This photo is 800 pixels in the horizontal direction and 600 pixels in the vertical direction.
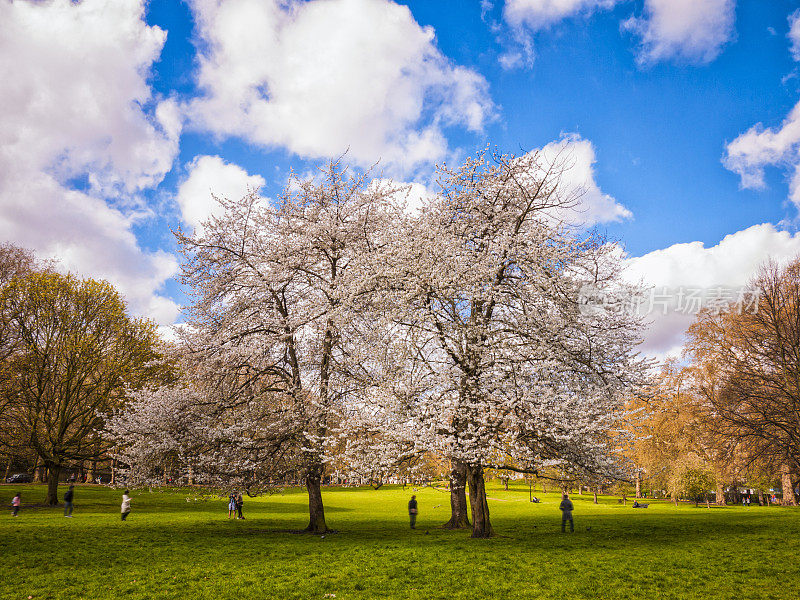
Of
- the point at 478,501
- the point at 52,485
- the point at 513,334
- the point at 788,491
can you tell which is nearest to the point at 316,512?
the point at 478,501

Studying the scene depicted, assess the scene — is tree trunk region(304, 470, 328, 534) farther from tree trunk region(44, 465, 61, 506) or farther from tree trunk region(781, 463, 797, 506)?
tree trunk region(781, 463, 797, 506)

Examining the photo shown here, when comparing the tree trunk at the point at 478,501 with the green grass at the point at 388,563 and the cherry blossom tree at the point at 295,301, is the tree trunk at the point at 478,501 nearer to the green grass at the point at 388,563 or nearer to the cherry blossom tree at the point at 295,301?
the green grass at the point at 388,563

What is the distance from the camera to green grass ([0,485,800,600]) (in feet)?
37.2

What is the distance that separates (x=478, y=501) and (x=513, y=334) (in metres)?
6.67

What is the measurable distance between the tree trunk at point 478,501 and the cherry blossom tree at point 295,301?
516cm

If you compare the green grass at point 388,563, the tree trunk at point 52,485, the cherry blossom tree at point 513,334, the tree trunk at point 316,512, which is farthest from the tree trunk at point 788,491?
the tree trunk at point 52,485

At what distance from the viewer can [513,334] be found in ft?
57.7

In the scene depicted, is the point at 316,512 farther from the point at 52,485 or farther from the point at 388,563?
the point at 52,485

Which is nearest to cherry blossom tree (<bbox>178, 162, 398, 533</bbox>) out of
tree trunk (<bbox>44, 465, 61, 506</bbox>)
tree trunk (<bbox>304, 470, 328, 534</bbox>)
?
tree trunk (<bbox>304, 470, 328, 534</bbox>)

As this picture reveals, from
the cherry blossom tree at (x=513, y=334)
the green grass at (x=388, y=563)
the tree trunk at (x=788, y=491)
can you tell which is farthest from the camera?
the tree trunk at (x=788, y=491)

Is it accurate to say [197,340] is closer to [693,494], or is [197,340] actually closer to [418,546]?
[418,546]

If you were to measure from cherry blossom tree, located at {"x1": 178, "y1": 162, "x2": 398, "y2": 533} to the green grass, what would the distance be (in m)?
4.27

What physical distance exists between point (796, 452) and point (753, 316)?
26.0ft

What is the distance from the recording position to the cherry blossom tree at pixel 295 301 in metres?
19.5
